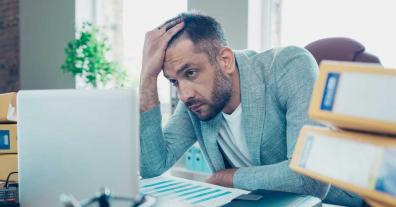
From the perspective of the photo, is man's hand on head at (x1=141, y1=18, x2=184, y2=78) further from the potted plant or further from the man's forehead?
the potted plant

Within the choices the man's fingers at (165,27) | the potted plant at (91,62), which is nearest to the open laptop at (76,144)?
the man's fingers at (165,27)

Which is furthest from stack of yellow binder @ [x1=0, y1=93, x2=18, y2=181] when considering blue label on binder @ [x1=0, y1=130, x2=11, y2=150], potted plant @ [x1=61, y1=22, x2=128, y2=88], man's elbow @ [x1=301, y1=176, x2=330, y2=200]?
potted plant @ [x1=61, y1=22, x2=128, y2=88]

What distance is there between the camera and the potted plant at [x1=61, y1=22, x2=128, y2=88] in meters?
3.43

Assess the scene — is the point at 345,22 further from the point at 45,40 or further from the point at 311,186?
the point at 45,40

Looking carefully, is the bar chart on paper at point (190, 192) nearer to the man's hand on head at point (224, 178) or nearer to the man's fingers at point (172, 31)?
the man's hand on head at point (224, 178)

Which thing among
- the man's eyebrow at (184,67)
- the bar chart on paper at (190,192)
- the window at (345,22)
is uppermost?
the window at (345,22)

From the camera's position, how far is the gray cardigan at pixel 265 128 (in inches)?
44.5

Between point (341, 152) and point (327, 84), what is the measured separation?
10cm

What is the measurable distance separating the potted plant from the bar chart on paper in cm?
242

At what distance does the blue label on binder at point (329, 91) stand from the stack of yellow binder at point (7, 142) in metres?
0.96

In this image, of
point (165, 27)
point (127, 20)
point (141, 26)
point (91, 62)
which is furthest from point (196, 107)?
point (127, 20)

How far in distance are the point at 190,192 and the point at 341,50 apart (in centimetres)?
78

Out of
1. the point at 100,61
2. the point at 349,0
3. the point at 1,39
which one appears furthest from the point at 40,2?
the point at 349,0

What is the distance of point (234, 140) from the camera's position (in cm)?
141
